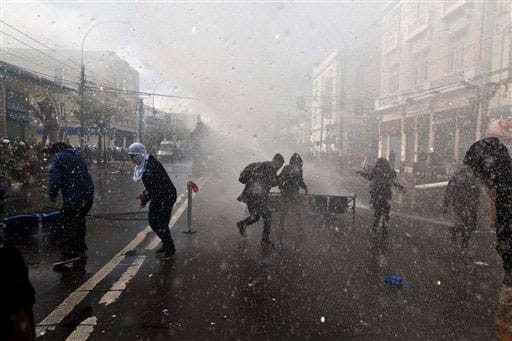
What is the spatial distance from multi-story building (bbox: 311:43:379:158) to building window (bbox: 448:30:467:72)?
45.3 feet

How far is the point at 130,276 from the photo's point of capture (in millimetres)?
4816

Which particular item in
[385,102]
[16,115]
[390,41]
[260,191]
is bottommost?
[260,191]

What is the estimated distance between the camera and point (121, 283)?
4559mm

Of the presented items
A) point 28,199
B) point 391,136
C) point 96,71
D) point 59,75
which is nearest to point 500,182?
point 28,199

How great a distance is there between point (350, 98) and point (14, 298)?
44.8 metres

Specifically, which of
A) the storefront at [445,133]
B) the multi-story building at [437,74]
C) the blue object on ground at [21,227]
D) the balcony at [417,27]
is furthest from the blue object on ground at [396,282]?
the balcony at [417,27]

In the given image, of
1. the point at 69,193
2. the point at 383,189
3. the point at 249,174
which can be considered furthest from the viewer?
the point at 383,189

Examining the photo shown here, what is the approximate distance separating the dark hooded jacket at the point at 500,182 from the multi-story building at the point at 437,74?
17.0 m

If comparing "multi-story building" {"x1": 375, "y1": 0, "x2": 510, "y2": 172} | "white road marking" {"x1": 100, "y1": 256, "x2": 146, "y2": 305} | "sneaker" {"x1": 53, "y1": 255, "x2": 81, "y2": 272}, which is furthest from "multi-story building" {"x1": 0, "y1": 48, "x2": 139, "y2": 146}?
"white road marking" {"x1": 100, "y1": 256, "x2": 146, "y2": 305}

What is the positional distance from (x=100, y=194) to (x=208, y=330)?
11336mm

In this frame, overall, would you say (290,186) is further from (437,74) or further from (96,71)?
(96,71)

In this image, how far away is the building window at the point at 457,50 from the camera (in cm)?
2272

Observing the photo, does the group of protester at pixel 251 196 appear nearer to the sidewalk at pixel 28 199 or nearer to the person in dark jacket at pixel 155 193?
the person in dark jacket at pixel 155 193

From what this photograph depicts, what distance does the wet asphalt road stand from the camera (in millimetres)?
3469
